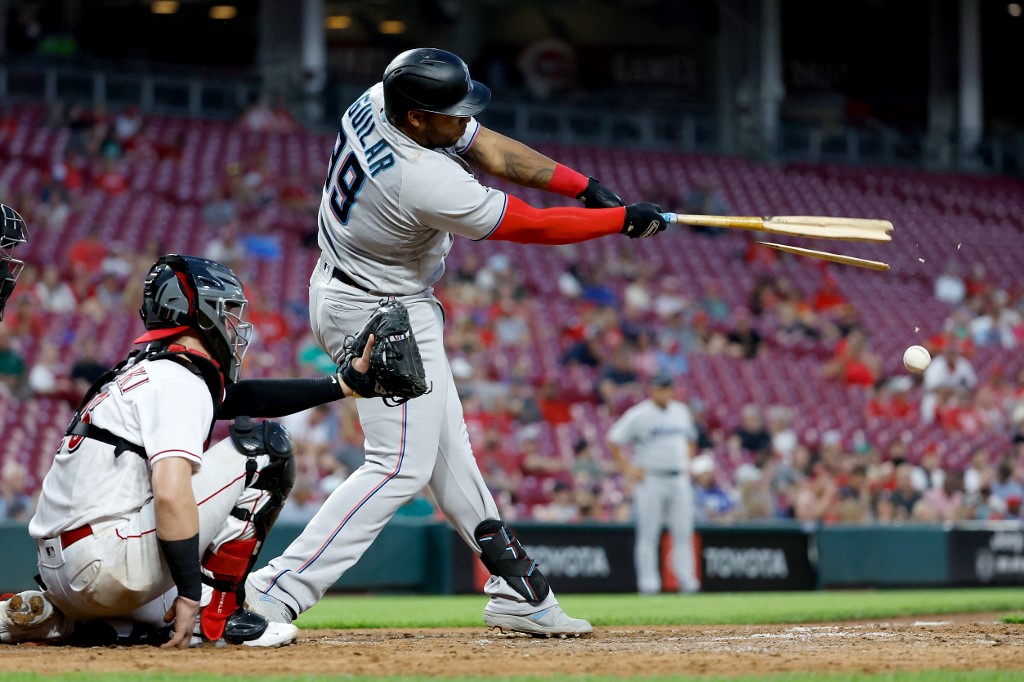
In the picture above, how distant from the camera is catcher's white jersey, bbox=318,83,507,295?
4.36 m

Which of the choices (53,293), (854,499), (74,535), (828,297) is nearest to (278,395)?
(74,535)

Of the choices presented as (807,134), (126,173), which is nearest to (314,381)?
(126,173)

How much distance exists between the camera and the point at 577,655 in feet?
13.5

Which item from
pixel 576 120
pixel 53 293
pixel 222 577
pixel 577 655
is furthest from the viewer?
pixel 576 120

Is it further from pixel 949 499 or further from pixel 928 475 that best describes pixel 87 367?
pixel 949 499

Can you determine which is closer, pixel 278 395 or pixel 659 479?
pixel 278 395

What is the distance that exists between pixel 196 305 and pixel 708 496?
353 inches

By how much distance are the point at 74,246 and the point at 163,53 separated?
1088 centimetres

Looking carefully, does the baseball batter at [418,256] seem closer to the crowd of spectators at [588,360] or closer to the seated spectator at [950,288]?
the crowd of spectators at [588,360]

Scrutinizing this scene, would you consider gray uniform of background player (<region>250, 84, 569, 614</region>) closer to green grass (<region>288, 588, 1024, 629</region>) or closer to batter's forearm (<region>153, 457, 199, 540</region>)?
batter's forearm (<region>153, 457, 199, 540</region>)

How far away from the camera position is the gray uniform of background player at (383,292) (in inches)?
173

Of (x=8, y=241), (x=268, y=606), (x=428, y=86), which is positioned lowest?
(x=268, y=606)

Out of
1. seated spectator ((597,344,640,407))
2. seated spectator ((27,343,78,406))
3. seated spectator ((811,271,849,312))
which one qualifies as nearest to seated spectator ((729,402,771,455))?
seated spectator ((597,344,640,407))

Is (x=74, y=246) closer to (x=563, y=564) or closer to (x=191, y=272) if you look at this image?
(x=563, y=564)
